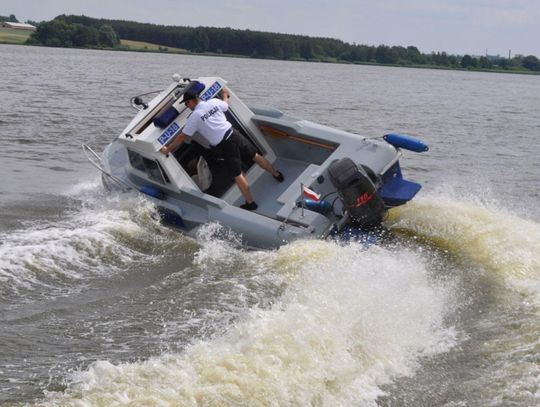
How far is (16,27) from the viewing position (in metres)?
94.4

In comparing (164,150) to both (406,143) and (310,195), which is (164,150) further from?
(406,143)

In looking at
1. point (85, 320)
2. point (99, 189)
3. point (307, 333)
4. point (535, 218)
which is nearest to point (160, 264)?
point (85, 320)

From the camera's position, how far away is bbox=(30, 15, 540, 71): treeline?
281 feet

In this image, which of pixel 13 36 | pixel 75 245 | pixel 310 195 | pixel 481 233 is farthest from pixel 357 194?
pixel 13 36

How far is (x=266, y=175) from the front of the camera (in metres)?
10.5

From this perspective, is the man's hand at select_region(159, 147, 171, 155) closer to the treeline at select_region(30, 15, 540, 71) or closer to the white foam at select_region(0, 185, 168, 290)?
the white foam at select_region(0, 185, 168, 290)

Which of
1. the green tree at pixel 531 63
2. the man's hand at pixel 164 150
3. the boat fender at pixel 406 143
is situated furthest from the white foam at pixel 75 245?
the green tree at pixel 531 63

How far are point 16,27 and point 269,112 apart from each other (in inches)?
3588

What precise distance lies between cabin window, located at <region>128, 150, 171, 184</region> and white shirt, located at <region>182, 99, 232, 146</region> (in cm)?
59

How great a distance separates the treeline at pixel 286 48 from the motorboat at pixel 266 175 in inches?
2948

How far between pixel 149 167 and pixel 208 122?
3.31 feet

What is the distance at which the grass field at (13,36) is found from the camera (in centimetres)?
8257

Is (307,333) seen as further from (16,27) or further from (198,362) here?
(16,27)

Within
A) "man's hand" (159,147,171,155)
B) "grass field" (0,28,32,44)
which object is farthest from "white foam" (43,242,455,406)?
"grass field" (0,28,32,44)
